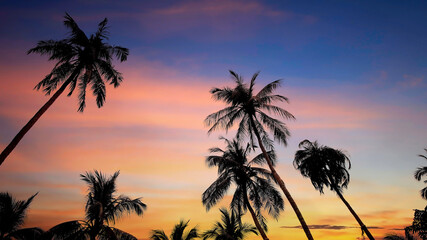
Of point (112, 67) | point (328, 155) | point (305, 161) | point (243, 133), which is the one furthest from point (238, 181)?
point (112, 67)

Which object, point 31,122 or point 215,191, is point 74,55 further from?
point 215,191

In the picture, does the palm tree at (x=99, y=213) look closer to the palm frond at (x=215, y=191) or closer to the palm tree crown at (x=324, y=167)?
the palm frond at (x=215, y=191)

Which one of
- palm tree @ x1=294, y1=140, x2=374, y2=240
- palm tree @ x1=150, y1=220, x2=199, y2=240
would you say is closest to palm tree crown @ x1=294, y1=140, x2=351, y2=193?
palm tree @ x1=294, y1=140, x2=374, y2=240

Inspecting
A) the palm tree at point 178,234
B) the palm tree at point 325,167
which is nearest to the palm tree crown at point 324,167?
the palm tree at point 325,167

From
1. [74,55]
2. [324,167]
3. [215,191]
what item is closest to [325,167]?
[324,167]

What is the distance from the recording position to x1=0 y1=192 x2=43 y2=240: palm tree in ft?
73.2

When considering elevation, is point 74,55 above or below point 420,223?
above

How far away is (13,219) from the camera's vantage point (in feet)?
76.5

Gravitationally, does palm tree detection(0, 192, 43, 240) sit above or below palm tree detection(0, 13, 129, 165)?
below

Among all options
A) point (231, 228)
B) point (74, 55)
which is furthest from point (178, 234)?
point (74, 55)

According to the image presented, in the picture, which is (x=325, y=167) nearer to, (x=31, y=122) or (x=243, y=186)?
(x=243, y=186)

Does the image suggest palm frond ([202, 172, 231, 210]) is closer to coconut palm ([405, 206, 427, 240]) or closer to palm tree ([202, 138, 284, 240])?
palm tree ([202, 138, 284, 240])

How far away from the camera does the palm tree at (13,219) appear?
2230 cm

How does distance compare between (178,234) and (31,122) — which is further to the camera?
A: (178,234)
